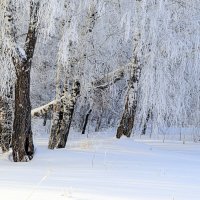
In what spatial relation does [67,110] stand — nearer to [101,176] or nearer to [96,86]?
[96,86]

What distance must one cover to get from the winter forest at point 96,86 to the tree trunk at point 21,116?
0.02 metres

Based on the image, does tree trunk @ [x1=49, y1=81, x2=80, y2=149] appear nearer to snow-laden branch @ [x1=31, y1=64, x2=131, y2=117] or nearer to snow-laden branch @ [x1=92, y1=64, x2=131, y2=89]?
snow-laden branch @ [x1=31, y1=64, x2=131, y2=117]

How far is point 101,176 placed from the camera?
23.8 ft

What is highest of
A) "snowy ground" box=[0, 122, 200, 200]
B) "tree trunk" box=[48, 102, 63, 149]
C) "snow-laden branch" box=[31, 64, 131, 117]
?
"snow-laden branch" box=[31, 64, 131, 117]

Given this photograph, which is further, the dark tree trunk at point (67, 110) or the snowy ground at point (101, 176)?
the dark tree trunk at point (67, 110)

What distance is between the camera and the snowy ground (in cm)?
553

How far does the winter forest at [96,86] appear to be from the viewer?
6.82 m

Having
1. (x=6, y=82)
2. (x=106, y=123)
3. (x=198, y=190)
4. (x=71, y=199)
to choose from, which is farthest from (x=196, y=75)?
(x=106, y=123)

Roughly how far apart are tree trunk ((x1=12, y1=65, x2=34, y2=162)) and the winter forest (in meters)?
0.02

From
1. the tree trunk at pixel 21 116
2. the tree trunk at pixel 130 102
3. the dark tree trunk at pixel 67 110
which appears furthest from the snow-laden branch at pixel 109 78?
the tree trunk at pixel 21 116

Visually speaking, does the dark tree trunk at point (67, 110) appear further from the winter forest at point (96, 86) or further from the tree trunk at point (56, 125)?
the tree trunk at point (56, 125)

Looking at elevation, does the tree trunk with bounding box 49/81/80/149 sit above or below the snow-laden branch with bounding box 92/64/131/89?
below

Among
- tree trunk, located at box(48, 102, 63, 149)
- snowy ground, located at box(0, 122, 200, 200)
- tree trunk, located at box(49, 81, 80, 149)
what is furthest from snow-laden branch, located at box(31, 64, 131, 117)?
snowy ground, located at box(0, 122, 200, 200)

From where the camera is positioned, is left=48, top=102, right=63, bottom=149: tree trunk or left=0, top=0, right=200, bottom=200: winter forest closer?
left=0, top=0, right=200, bottom=200: winter forest
